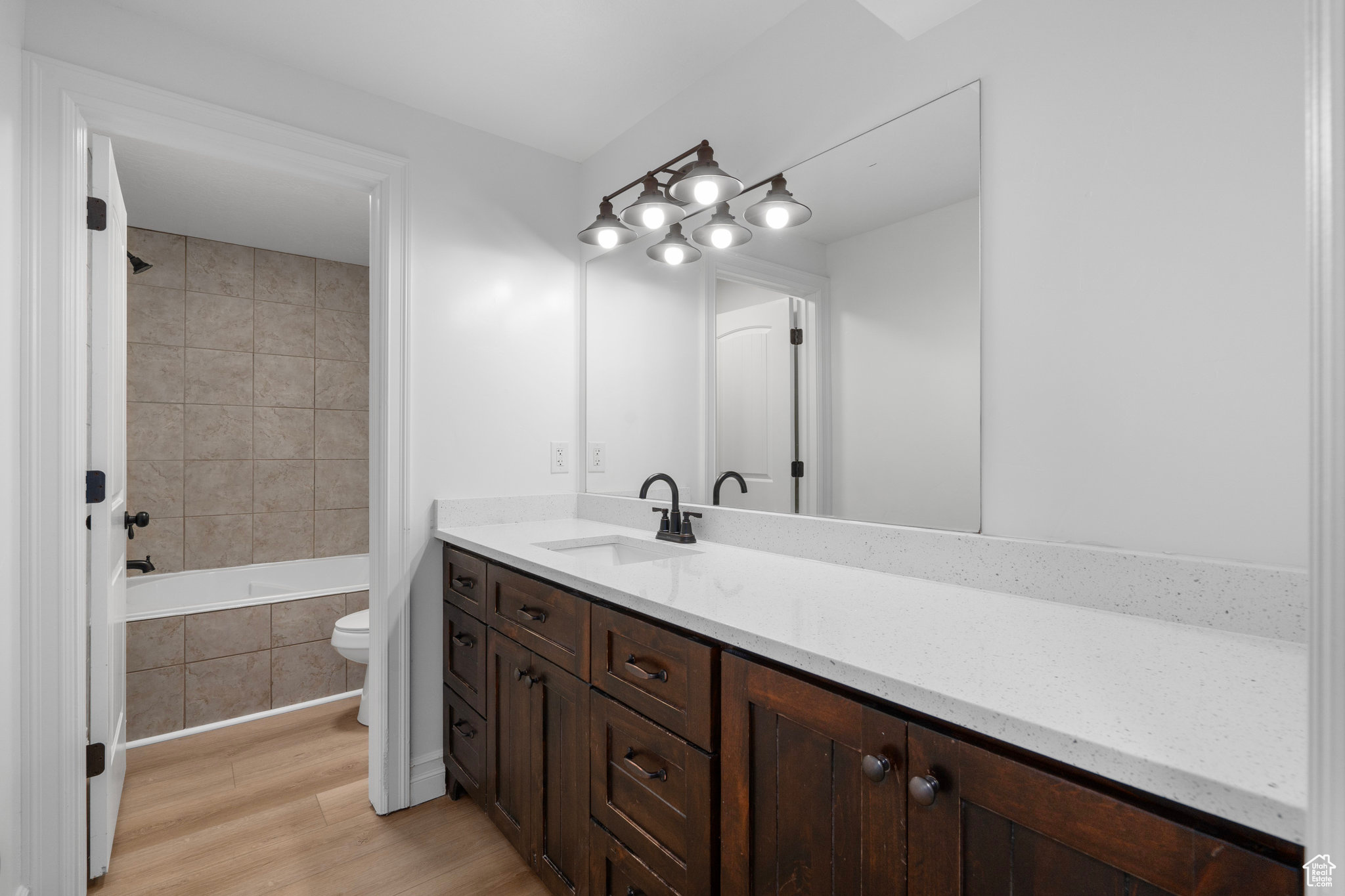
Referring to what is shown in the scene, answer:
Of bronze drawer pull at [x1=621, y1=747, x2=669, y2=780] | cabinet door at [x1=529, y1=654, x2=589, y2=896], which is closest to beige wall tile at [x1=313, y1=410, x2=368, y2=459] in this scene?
cabinet door at [x1=529, y1=654, x2=589, y2=896]

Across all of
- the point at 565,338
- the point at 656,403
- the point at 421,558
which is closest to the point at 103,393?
the point at 421,558

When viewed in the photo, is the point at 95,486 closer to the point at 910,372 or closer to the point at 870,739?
the point at 870,739

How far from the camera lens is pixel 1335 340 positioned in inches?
15.7

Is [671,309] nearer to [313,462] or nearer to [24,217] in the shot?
[24,217]

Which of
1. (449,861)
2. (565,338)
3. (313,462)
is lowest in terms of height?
(449,861)

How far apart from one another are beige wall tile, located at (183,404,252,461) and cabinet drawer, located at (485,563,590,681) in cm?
247

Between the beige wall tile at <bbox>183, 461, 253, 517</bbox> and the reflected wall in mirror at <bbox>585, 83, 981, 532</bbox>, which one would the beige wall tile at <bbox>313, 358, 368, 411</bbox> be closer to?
the beige wall tile at <bbox>183, 461, 253, 517</bbox>

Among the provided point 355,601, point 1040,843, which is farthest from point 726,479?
point 355,601

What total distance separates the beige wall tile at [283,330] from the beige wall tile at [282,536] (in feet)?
3.04

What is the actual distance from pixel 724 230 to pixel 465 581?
1.33 meters

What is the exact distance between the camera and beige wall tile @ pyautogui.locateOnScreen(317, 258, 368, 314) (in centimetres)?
369

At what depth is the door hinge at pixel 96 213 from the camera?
166 cm

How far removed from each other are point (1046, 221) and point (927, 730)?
38.8 inches

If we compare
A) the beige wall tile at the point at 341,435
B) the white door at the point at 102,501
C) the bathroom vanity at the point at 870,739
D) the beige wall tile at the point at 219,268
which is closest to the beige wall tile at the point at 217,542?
the beige wall tile at the point at 341,435
